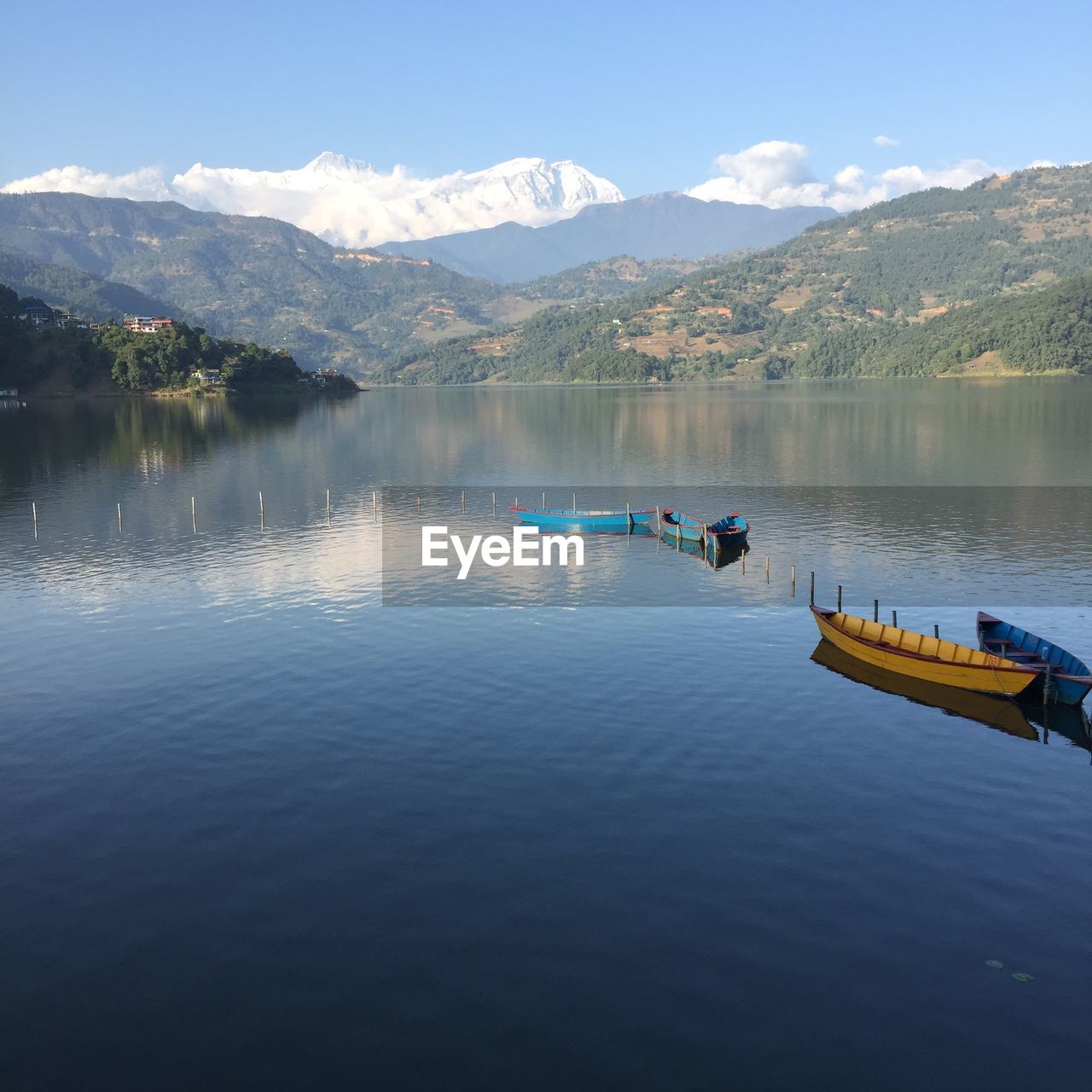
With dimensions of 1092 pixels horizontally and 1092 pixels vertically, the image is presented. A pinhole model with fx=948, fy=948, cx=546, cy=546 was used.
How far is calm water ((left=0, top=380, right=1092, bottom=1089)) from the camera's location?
26047 mm

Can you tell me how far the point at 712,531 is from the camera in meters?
93.8

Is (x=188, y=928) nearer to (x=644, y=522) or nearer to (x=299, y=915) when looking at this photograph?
(x=299, y=915)

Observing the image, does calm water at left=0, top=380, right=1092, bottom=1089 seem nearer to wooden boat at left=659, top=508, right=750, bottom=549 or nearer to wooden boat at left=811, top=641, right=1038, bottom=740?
wooden boat at left=811, top=641, right=1038, bottom=740

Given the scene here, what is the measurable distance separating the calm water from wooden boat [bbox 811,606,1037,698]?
1970 mm

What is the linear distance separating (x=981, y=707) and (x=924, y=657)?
428cm

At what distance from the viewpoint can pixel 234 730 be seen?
1890 inches

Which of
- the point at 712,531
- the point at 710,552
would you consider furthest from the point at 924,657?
the point at 712,531

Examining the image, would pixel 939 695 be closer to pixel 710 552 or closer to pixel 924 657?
pixel 924 657

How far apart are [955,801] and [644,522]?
68.2 meters

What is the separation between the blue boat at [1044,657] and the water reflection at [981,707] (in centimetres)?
97

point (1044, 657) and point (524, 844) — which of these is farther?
point (1044, 657)

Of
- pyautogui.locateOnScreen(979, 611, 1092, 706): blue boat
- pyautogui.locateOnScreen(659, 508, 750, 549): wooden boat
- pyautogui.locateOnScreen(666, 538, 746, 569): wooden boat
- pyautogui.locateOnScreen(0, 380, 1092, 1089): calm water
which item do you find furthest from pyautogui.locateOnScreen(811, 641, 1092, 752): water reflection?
pyautogui.locateOnScreen(659, 508, 750, 549): wooden boat

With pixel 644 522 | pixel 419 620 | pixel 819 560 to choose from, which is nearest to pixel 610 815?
pixel 419 620

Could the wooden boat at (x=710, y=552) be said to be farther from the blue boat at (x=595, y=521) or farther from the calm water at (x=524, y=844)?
the calm water at (x=524, y=844)
